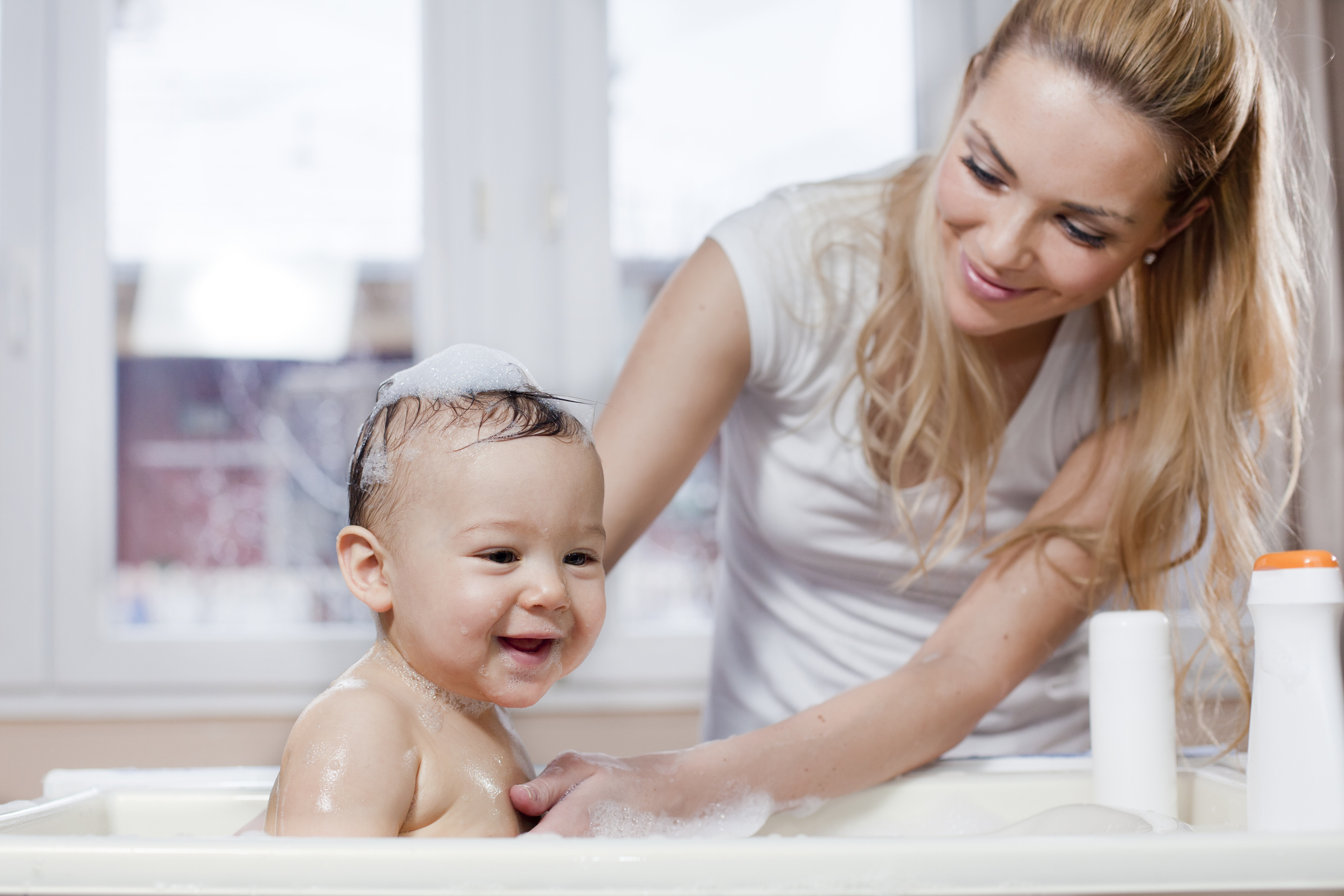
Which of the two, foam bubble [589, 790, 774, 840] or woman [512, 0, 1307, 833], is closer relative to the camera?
foam bubble [589, 790, 774, 840]

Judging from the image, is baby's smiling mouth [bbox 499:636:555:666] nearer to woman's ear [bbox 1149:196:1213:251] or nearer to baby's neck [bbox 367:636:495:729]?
baby's neck [bbox 367:636:495:729]

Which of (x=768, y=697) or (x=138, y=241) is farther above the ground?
(x=138, y=241)

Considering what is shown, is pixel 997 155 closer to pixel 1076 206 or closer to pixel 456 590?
pixel 1076 206

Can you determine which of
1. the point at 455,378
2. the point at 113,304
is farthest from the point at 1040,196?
the point at 113,304

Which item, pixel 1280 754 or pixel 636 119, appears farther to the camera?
pixel 636 119

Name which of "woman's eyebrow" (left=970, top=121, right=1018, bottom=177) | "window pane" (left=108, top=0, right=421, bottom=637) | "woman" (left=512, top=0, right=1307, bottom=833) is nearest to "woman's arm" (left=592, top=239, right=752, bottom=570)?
"woman" (left=512, top=0, right=1307, bottom=833)

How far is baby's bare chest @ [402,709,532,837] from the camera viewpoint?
59cm

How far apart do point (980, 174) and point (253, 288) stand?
1.48 m

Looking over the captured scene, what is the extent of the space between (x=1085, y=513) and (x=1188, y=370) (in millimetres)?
173

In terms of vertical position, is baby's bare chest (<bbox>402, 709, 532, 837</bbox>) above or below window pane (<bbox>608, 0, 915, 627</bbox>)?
below

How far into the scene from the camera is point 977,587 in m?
0.93

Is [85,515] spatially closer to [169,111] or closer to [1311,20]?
[169,111]

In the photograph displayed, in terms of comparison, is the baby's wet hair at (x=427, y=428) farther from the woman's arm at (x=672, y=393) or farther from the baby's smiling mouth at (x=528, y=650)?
the woman's arm at (x=672, y=393)

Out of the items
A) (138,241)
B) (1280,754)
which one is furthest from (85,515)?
(1280,754)
